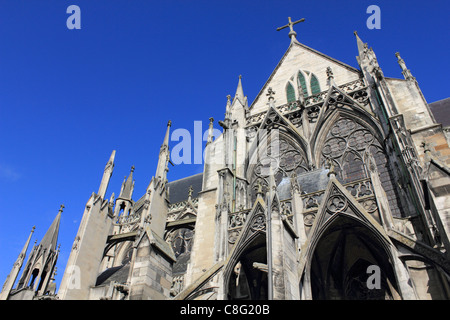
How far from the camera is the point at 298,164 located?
13.2 m

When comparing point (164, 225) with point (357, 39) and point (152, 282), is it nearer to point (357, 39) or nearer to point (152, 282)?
point (152, 282)

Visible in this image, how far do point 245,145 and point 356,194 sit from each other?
6.08 m

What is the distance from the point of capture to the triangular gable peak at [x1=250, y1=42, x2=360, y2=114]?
15.6 metres

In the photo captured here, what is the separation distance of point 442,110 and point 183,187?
16166mm

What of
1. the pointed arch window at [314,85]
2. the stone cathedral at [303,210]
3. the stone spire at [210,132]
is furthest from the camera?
the pointed arch window at [314,85]

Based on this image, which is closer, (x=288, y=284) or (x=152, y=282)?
(x=288, y=284)

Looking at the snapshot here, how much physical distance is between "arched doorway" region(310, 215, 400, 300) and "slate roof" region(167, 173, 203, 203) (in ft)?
46.2

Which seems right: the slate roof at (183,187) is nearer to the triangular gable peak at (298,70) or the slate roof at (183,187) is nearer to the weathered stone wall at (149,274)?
the triangular gable peak at (298,70)

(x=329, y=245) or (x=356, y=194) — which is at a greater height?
(x=356, y=194)

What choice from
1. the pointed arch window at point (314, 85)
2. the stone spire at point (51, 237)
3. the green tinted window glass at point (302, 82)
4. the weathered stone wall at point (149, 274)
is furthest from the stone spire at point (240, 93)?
the stone spire at point (51, 237)

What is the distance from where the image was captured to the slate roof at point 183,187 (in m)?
23.4

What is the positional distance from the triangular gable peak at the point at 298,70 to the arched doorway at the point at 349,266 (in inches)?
314

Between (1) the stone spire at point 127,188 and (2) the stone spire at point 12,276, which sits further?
(1) the stone spire at point 127,188
